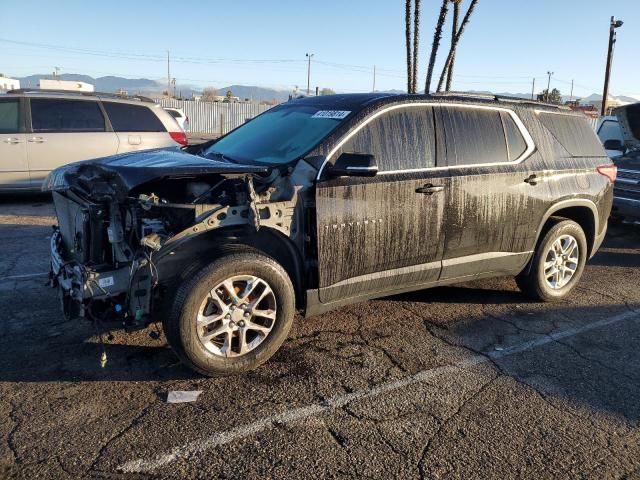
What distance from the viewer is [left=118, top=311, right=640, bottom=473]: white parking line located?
2.72 metres

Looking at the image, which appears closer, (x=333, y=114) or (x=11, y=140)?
(x=333, y=114)

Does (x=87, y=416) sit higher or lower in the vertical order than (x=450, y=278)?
lower

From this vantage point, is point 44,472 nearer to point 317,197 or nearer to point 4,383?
point 4,383

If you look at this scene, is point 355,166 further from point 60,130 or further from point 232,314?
point 60,130

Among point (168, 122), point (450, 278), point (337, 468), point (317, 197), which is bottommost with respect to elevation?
point (337, 468)

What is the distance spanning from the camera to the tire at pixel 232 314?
336cm

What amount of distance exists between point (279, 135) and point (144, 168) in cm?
134

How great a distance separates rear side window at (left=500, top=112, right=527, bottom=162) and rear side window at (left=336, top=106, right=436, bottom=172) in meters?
0.86

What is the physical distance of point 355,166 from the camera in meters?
3.71

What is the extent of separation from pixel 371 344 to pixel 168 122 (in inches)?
283

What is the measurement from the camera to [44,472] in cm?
261

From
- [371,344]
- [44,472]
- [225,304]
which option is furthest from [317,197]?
[44,472]

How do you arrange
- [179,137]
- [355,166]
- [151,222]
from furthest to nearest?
[179,137] → [355,166] → [151,222]

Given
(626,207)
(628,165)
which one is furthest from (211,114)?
(626,207)
